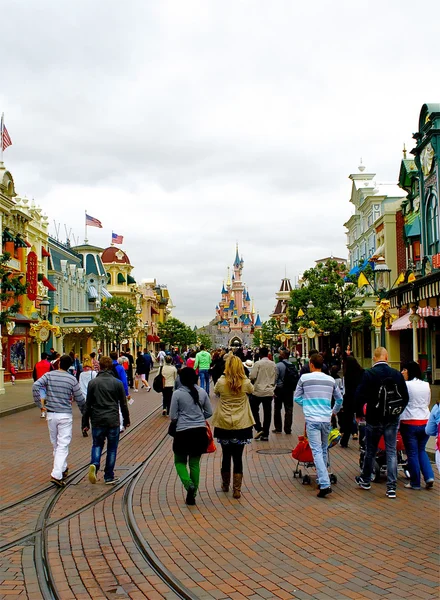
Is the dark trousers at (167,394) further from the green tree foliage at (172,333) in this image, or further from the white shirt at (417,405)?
the green tree foliage at (172,333)

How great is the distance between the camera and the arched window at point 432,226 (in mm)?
24203

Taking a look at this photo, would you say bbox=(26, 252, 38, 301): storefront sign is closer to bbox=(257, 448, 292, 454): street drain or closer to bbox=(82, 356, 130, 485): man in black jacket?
bbox=(257, 448, 292, 454): street drain

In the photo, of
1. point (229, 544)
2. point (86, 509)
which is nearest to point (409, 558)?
point (229, 544)

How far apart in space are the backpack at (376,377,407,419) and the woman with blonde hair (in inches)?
63.9

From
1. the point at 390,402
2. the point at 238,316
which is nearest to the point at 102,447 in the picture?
the point at 390,402

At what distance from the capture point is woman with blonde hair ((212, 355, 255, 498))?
316 inches

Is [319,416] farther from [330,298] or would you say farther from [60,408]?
[330,298]

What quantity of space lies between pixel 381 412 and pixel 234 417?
1812mm

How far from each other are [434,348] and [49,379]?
19.9m

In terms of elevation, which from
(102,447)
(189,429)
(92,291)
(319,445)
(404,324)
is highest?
(92,291)

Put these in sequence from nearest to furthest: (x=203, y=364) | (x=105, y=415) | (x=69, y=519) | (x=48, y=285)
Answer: (x=69, y=519) → (x=105, y=415) → (x=203, y=364) → (x=48, y=285)

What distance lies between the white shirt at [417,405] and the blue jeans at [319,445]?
107 cm

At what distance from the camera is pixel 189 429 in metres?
7.75

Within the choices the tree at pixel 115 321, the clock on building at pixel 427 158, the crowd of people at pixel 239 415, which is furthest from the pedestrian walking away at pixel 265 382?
the tree at pixel 115 321
